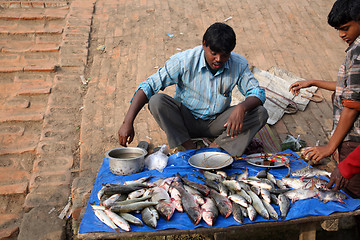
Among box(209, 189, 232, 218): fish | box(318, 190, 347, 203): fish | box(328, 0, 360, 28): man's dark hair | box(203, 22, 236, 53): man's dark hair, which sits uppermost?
box(328, 0, 360, 28): man's dark hair

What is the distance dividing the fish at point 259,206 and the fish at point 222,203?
20cm

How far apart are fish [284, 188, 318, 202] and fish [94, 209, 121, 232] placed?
1.44m

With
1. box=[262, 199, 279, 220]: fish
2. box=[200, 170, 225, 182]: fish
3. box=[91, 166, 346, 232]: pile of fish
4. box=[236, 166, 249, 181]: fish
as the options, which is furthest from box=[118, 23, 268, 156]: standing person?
box=[262, 199, 279, 220]: fish

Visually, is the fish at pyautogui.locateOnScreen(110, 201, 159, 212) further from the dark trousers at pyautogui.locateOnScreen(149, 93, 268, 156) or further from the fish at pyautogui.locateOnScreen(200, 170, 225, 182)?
the dark trousers at pyautogui.locateOnScreen(149, 93, 268, 156)

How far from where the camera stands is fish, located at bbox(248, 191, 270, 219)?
2.88 meters

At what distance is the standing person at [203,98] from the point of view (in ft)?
11.9

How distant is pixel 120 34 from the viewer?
6566 millimetres

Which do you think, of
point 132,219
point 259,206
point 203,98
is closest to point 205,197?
point 259,206

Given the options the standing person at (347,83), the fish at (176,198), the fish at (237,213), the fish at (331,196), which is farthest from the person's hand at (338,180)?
the fish at (176,198)

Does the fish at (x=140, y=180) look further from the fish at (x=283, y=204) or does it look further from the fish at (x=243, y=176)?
the fish at (x=283, y=204)

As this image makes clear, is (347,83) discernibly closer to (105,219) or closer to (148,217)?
(148,217)

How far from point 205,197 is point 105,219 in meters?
0.83

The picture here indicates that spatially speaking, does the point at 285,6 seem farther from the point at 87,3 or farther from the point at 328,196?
the point at 328,196

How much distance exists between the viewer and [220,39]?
3346 mm
